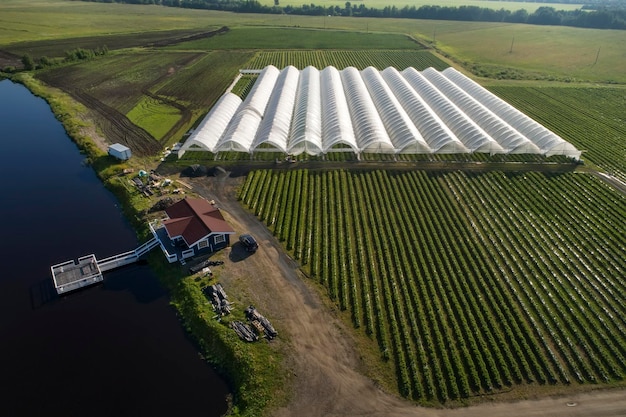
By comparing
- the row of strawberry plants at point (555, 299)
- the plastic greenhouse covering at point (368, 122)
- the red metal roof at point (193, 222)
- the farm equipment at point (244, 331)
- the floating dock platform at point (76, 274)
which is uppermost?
the plastic greenhouse covering at point (368, 122)

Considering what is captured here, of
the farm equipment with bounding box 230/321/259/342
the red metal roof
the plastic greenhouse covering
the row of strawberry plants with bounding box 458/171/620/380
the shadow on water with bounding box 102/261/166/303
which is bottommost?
the row of strawberry plants with bounding box 458/171/620/380

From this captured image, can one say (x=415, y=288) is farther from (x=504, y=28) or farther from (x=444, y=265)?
(x=504, y=28)

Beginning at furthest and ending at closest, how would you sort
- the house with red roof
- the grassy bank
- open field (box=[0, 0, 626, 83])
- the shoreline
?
open field (box=[0, 0, 626, 83]) < the house with red roof < the grassy bank < the shoreline

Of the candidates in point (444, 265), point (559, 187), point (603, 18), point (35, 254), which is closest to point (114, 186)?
point (35, 254)

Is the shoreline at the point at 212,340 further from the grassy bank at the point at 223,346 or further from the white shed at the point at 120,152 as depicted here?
the white shed at the point at 120,152

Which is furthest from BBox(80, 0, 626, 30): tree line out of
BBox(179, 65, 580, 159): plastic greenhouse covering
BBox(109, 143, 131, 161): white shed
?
BBox(109, 143, 131, 161): white shed

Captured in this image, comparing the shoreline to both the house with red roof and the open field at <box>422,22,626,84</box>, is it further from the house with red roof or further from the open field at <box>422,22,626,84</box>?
the open field at <box>422,22,626,84</box>

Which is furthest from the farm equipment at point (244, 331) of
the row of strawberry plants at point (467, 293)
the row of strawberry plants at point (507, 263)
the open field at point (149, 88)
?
the open field at point (149, 88)
